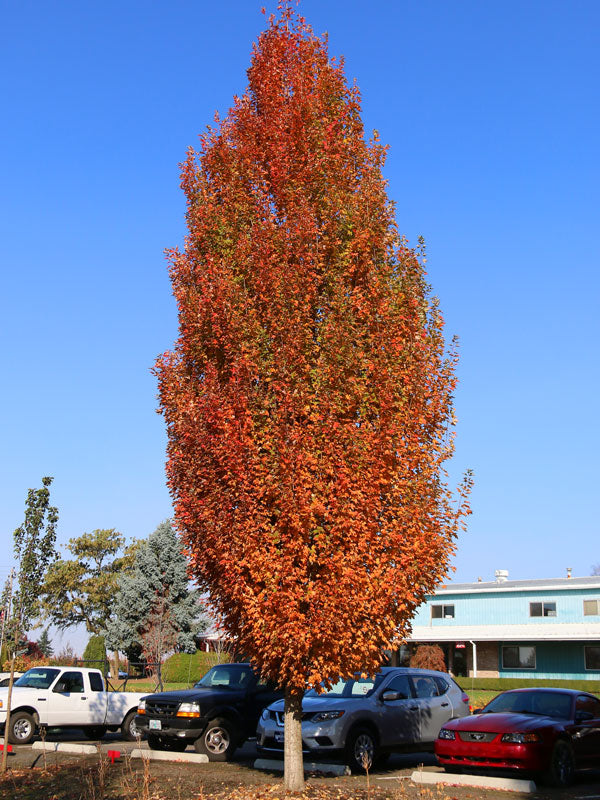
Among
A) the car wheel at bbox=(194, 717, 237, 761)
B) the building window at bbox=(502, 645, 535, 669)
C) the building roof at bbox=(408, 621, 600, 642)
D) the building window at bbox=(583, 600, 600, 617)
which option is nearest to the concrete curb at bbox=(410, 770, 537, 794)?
the car wheel at bbox=(194, 717, 237, 761)

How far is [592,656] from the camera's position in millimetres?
36844

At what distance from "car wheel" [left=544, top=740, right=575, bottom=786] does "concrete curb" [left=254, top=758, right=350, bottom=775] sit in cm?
305

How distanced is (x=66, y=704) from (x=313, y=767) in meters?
8.37

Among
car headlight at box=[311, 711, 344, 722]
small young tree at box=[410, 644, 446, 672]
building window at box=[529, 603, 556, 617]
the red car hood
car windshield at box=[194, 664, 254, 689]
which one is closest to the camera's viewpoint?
the red car hood

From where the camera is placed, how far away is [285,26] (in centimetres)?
1259

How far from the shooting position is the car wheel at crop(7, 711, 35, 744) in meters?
17.7

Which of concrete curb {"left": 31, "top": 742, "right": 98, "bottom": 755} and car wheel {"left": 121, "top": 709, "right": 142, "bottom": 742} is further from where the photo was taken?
car wheel {"left": 121, "top": 709, "right": 142, "bottom": 742}

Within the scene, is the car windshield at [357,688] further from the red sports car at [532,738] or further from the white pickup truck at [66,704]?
the white pickup truck at [66,704]

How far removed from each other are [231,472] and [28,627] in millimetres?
28812

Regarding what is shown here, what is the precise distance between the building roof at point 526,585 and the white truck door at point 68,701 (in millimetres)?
21014

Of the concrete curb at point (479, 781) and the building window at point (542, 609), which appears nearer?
the concrete curb at point (479, 781)

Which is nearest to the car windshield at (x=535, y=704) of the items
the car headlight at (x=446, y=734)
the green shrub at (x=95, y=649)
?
the car headlight at (x=446, y=734)

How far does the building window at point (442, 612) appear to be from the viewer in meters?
42.2

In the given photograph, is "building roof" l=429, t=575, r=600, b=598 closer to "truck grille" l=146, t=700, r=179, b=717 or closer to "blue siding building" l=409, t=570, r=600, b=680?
"blue siding building" l=409, t=570, r=600, b=680
